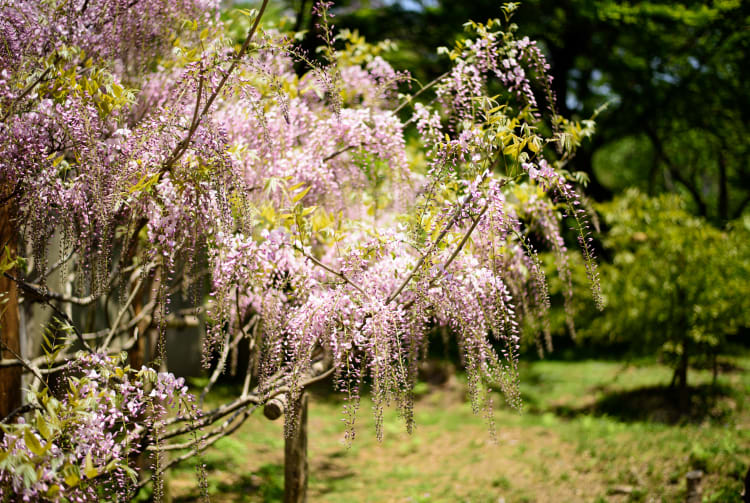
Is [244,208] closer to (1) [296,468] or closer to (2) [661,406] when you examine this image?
(1) [296,468]

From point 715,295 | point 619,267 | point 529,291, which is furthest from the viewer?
point 619,267

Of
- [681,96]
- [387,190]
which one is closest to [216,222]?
[387,190]

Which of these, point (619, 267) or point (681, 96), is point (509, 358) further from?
point (681, 96)

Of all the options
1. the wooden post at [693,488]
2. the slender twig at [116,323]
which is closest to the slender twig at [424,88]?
the slender twig at [116,323]

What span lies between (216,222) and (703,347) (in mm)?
5656

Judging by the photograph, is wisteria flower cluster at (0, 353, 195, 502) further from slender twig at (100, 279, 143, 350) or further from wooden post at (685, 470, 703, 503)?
wooden post at (685, 470, 703, 503)

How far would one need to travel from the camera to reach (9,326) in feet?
8.64

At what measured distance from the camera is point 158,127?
2.16m

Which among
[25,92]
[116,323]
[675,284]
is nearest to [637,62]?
[675,284]

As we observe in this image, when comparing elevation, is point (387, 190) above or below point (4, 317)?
Answer: above

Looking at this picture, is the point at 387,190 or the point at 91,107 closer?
the point at 91,107

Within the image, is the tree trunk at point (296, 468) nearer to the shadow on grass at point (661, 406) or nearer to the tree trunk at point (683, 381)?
the shadow on grass at point (661, 406)

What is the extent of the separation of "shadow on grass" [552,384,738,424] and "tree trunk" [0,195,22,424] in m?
5.51

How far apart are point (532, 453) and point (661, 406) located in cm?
178
